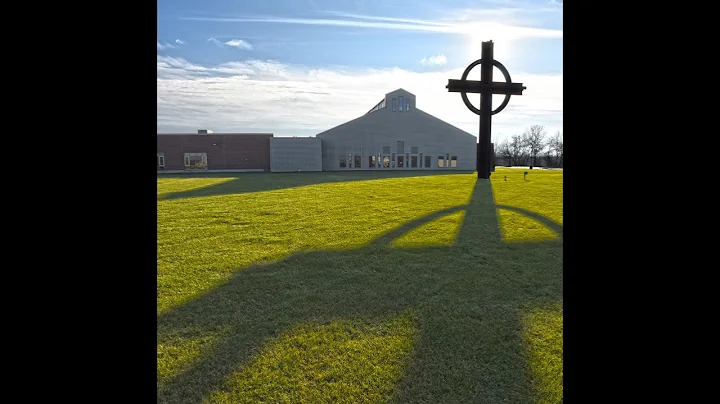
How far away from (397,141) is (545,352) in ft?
119

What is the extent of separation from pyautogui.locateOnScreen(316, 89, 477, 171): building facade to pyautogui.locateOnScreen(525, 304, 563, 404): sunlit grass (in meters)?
35.2

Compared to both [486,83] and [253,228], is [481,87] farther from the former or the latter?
[253,228]

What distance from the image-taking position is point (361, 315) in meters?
3.69

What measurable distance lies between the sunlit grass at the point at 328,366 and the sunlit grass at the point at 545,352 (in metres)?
0.98

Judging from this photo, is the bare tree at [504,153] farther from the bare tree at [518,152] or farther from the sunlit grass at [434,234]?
the sunlit grass at [434,234]

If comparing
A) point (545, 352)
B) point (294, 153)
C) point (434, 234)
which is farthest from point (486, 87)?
point (294, 153)

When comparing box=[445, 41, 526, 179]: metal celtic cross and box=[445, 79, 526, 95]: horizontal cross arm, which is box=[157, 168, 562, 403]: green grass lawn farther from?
box=[445, 79, 526, 95]: horizontal cross arm

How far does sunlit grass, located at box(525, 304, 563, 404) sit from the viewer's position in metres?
2.49

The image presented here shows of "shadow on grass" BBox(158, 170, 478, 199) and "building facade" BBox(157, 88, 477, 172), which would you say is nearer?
"shadow on grass" BBox(158, 170, 478, 199)

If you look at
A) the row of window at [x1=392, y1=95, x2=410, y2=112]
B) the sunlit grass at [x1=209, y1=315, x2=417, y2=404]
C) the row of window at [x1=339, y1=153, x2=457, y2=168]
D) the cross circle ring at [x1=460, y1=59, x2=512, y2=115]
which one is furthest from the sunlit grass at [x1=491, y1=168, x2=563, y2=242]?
the row of window at [x1=392, y1=95, x2=410, y2=112]
